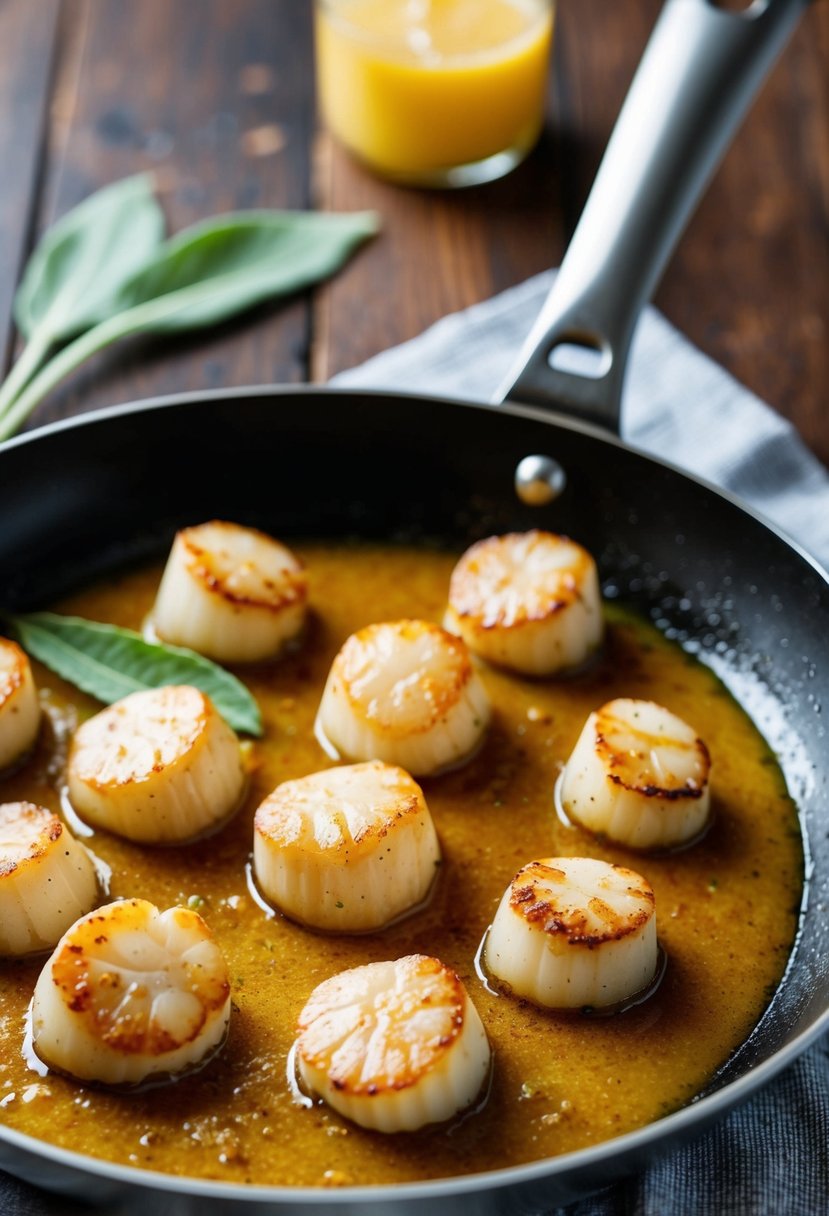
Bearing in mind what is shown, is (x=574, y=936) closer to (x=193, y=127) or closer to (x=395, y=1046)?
Result: (x=395, y=1046)

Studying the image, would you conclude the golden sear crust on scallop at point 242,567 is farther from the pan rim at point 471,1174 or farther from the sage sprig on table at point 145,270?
the pan rim at point 471,1174

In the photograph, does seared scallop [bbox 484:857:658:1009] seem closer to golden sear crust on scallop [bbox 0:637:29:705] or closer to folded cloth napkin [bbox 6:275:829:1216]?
folded cloth napkin [bbox 6:275:829:1216]

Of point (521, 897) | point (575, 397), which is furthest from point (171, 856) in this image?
point (575, 397)

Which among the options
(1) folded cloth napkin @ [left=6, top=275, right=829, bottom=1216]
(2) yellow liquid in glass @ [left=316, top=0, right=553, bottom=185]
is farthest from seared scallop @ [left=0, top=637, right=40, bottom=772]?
(2) yellow liquid in glass @ [left=316, top=0, right=553, bottom=185]

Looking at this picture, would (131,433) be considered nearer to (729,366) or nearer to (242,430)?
(242,430)

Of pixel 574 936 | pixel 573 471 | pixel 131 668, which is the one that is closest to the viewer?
pixel 574 936

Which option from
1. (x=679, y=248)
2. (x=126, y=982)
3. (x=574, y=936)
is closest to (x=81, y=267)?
(x=679, y=248)

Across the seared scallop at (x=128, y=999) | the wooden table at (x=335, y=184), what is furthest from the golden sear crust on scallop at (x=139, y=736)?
the wooden table at (x=335, y=184)
